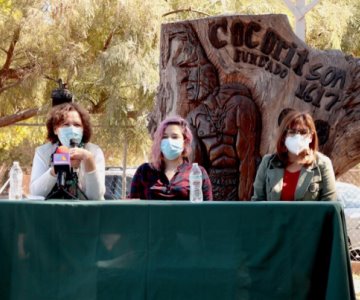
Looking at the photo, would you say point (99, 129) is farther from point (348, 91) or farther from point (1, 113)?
point (348, 91)

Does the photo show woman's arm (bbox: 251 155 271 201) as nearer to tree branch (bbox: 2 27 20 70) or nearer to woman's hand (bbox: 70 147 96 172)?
woman's hand (bbox: 70 147 96 172)

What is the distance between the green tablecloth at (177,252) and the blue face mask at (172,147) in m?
0.98

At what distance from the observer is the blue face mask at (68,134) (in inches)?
220

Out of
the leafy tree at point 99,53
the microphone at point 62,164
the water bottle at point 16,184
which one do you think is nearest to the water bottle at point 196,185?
the microphone at point 62,164

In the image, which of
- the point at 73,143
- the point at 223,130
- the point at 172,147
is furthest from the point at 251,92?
the point at 73,143

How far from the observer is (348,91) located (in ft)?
26.5

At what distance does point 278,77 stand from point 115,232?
11.6ft

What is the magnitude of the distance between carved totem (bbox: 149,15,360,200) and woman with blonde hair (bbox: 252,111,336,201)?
2.21m

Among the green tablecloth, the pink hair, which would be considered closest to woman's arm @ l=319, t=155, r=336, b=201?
the pink hair

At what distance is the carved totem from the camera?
26.2 ft

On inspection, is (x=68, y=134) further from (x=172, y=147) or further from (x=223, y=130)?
(x=223, y=130)

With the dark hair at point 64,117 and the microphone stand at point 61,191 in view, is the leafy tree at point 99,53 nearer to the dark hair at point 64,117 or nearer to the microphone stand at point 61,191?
the dark hair at point 64,117

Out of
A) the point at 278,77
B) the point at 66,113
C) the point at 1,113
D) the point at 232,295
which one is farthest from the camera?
the point at 1,113

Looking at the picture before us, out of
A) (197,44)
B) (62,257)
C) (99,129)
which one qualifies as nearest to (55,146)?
(62,257)
